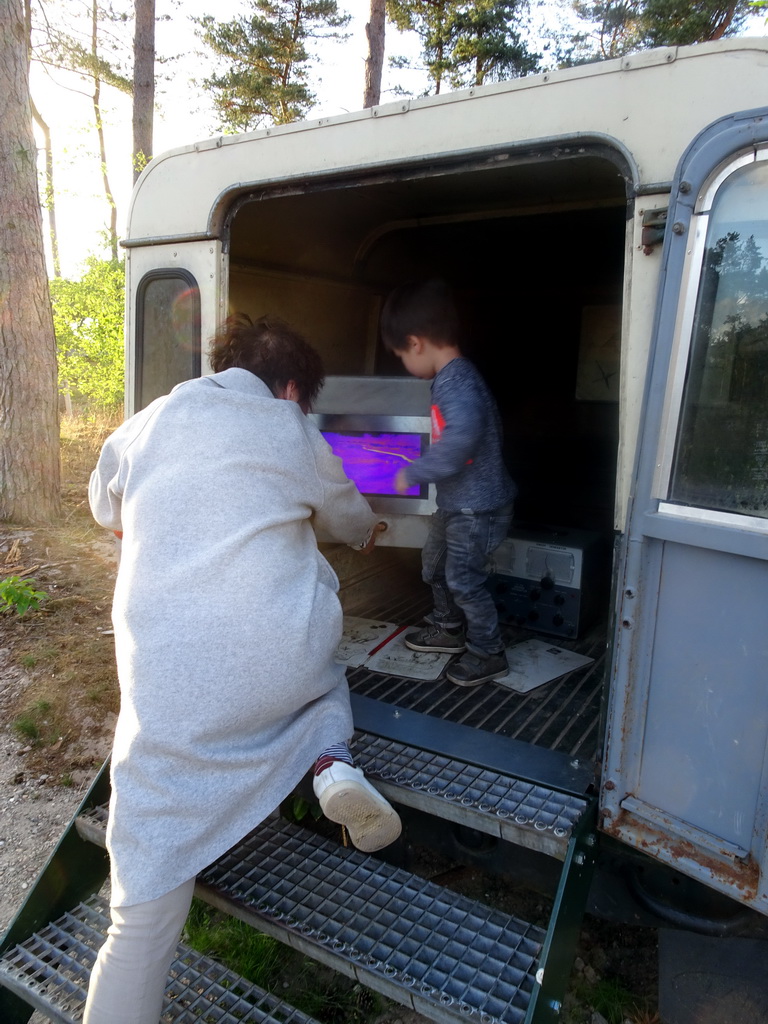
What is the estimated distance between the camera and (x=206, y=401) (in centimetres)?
213

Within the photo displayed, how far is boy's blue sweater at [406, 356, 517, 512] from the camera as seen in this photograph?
296cm

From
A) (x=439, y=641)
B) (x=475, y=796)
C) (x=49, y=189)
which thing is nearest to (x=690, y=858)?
(x=475, y=796)

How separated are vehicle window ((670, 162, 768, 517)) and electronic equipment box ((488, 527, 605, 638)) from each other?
1862 millimetres

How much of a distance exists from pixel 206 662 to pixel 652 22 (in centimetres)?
1336

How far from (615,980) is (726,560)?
5.28 ft

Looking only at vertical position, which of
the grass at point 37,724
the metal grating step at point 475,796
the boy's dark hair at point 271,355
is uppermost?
the boy's dark hair at point 271,355

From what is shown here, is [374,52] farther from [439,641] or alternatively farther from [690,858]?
[690,858]

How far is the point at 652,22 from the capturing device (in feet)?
38.0

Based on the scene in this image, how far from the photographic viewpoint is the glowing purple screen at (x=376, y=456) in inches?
130

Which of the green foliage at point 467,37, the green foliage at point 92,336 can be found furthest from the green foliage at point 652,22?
the green foliage at point 92,336

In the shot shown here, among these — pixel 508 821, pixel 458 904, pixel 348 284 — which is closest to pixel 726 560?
pixel 508 821

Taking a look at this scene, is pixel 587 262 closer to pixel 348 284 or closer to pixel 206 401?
pixel 348 284

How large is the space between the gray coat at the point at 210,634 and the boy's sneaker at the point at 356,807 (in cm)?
11

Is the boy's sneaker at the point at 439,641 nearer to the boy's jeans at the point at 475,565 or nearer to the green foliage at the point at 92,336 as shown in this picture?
the boy's jeans at the point at 475,565
